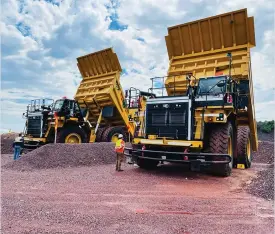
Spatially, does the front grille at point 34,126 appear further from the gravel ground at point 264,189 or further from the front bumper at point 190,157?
the gravel ground at point 264,189

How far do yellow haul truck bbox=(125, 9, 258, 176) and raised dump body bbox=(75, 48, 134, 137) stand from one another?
13.4ft

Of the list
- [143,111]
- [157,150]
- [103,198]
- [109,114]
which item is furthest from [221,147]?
[109,114]

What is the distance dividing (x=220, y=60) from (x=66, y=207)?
6978mm

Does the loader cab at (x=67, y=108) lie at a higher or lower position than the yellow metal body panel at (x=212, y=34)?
lower

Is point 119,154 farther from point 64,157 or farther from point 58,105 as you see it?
point 58,105

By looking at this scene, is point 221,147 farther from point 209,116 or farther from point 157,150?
point 157,150

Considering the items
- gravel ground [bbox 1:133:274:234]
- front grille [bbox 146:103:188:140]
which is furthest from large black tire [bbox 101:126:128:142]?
front grille [bbox 146:103:188:140]

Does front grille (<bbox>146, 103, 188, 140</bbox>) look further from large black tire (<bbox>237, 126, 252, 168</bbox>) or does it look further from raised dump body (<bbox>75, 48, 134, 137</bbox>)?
raised dump body (<bbox>75, 48, 134, 137</bbox>)

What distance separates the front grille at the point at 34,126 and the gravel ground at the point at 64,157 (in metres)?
3.31

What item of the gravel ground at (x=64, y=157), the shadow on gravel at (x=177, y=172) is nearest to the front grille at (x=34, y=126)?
the gravel ground at (x=64, y=157)

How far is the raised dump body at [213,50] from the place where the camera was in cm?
896

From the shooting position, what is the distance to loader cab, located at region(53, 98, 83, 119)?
45.1 ft

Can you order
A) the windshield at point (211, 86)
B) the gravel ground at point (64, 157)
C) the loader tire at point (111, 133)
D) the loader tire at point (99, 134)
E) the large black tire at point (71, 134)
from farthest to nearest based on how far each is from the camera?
the loader tire at point (99, 134)
the loader tire at point (111, 133)
the large black tire at point (71, 134)
the gravel ground at point (64, 157)
the windshield at point (211, 86)

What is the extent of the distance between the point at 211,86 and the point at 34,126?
9370 millimetres
